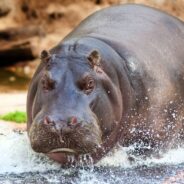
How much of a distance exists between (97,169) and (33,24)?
10708 mm

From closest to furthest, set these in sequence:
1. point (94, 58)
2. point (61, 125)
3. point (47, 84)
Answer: point (61, 125)
point (47, 84)
point (94, 58)

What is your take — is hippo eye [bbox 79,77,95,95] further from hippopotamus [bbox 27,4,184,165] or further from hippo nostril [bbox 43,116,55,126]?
hippo nostril [bbox 43,116,55,126]

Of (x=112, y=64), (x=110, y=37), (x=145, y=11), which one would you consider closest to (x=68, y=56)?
(x=112, y=64)

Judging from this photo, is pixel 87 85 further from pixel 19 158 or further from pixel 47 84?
pixel 19 158

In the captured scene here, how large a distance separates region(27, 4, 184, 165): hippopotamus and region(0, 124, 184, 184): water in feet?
0.28

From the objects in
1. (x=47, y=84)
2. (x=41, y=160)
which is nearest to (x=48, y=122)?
(x=47, y=84)

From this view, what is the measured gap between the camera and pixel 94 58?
15.5 ft

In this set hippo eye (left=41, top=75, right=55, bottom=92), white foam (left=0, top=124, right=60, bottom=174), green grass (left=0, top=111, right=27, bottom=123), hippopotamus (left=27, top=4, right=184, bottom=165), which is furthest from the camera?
green grass (left=0, top=111, right=27, bottom=123)

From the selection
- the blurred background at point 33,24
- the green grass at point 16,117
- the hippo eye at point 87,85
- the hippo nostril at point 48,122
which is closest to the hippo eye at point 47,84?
the hippo eye at point 87,85

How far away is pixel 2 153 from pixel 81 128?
132 cm

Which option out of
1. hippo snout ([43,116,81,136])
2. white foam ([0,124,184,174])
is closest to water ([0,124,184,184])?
white foam ([0,124,184,174])

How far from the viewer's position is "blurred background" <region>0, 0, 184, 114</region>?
14648mm

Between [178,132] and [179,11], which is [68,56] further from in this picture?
[179,11]

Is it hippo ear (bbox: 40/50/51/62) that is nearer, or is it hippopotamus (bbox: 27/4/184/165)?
hippopotamus (bbox: 27/4/184/165)
